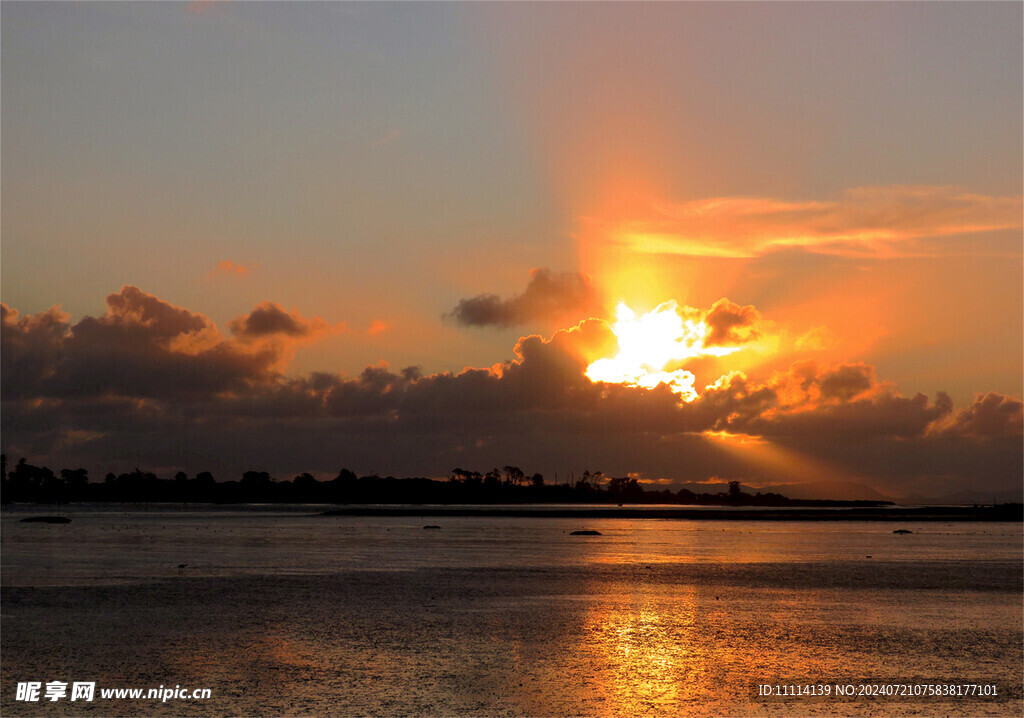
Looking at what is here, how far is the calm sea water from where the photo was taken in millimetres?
24797

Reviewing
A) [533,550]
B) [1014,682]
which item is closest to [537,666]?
[1014,682]

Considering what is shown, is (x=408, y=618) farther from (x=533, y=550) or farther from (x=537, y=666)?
(x=533, y=550)

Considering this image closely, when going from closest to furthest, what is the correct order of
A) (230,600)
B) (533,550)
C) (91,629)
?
(91,629) < (230,600) < (533,550)

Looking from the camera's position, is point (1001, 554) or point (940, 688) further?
point (1001, 554)

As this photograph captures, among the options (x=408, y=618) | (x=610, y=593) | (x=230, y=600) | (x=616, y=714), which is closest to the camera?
(x=616, y=714)

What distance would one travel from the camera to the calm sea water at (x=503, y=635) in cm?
2480

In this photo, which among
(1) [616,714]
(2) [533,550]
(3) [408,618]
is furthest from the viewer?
(2) [533,550]

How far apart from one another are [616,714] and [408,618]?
15950 mm

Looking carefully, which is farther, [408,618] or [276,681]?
[408,618]

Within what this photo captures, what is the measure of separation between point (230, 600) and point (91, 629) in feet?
30.1

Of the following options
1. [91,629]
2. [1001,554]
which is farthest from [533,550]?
[91,629]

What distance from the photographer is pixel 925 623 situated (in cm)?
3866

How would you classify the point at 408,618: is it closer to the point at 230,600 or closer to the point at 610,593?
the point at 230,600

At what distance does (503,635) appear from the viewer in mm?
33969
